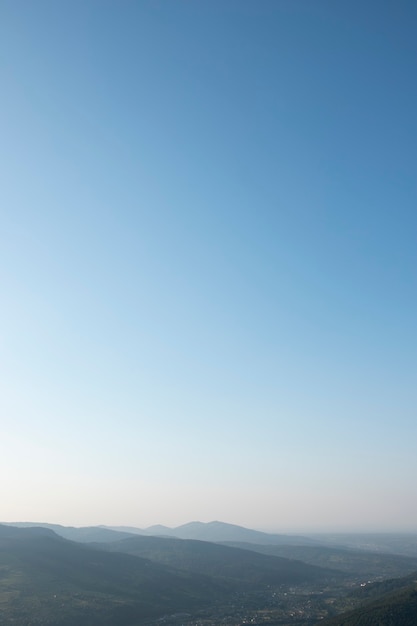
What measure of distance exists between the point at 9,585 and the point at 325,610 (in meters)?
124

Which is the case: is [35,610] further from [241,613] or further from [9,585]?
[241,613]

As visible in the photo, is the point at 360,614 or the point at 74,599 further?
the point at 74,599

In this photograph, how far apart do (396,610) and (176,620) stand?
81386 mm

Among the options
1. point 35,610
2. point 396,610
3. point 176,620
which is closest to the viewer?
point 396,610

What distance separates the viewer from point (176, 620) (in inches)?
6786

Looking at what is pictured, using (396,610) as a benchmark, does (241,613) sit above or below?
below

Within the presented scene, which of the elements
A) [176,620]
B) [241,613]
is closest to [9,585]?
[176,620]

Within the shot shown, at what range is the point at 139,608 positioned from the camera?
184750 mm

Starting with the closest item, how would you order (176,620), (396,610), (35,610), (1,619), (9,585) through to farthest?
(396,610), (1,619), (35,610), (176,620), (9,585)

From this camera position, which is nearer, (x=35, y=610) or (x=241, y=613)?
(x=35, y=610)

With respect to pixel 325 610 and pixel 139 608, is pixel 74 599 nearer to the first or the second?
pixel 139 608

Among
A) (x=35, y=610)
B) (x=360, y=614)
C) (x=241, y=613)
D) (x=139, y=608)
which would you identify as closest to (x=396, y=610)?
(x=360, y=614)

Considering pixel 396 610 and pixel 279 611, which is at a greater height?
pixel 396 610

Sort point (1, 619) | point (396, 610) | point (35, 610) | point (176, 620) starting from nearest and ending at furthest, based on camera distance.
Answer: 1. point (396, 610)
2. point (1, 619)
3. point (35, 610)
4. point (176, 620)
